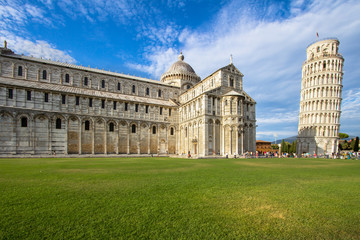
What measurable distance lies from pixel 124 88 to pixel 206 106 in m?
20.4

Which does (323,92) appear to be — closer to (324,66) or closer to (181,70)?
(324,66)

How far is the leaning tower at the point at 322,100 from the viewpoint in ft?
161

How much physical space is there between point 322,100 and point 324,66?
32.0 feet

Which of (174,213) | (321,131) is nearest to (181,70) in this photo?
(321,131)

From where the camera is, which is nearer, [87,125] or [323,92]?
[87,125]

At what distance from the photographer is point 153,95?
1812 inches

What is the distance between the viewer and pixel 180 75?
5100cm

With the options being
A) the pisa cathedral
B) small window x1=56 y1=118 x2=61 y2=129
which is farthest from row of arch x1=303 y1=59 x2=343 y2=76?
small window x1=56 y1=118 x2=61 y2=129

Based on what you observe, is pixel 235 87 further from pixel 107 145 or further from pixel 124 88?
pixel 107 145

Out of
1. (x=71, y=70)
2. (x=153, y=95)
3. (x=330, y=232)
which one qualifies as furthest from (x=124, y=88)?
(x=330, y=232)

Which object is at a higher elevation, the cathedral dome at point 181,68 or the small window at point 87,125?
the cathedral dome at point 181,68

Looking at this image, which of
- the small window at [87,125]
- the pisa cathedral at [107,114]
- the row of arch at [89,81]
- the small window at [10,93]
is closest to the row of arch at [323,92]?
the pisa cathedral at [107,114]

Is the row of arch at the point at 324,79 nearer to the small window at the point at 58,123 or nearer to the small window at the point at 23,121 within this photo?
the small window at the point at 58,123

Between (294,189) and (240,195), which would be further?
(294,189)
